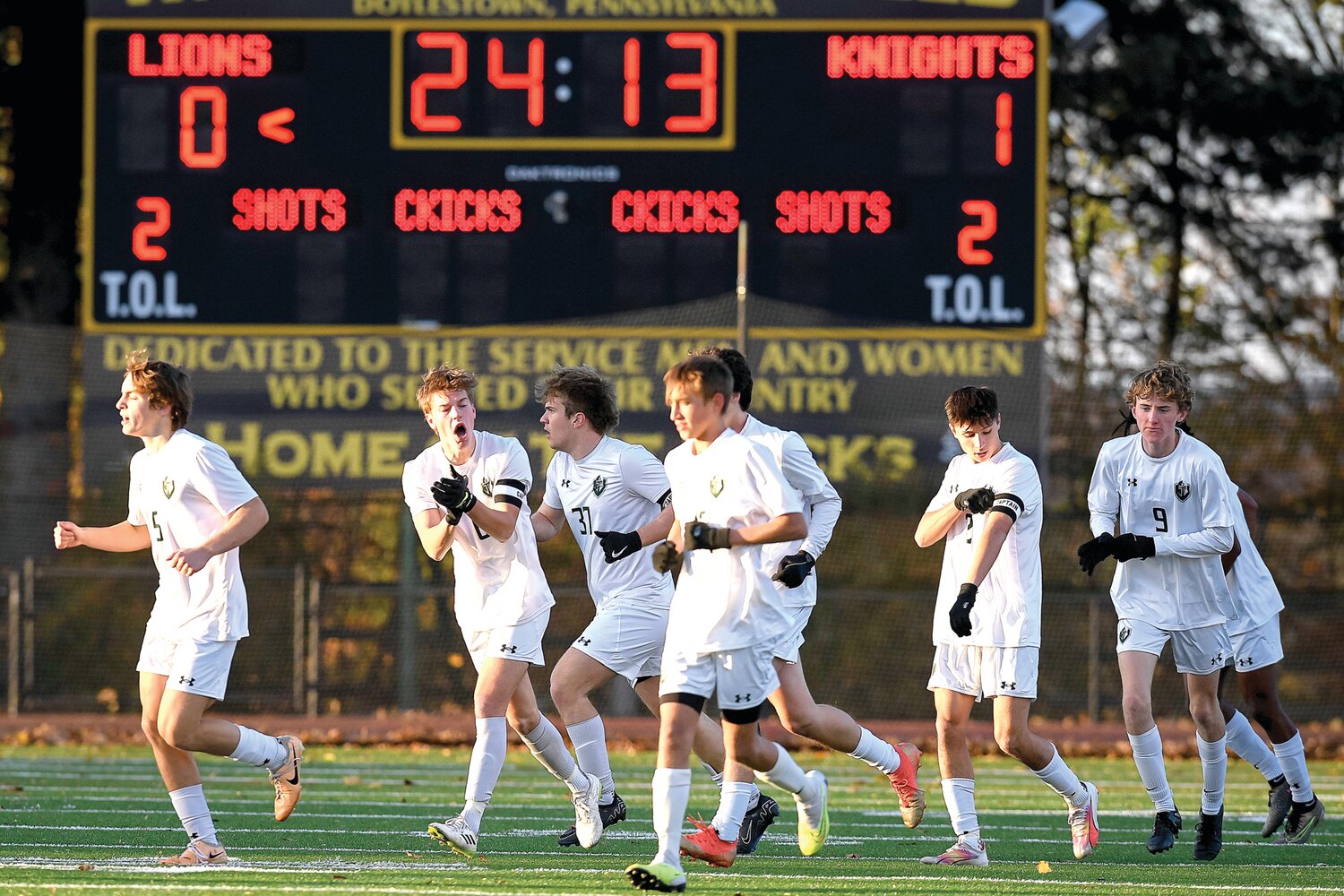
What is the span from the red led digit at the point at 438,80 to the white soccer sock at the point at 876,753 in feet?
29.5

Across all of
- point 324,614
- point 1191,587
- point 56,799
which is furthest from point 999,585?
point 324,614

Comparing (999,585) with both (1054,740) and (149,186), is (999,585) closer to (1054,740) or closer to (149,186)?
(1054,740)

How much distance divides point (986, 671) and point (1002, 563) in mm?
425

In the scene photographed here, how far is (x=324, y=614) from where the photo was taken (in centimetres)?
1656

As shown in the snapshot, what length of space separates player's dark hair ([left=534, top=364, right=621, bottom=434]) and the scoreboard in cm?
784

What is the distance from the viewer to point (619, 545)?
7.78 metres

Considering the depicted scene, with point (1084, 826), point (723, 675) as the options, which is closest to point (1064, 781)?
point (1084, 826)

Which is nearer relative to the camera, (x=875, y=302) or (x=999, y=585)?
(x=999, y=585)

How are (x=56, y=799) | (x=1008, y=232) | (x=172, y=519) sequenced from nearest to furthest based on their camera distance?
(x=172, y=519)
(x=56, y=799)
(x=1008, y=232)

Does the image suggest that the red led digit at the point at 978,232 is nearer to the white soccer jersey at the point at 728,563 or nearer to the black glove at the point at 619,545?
the black glove at the point at 619,545

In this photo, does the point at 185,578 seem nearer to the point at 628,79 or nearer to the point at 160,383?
the point at 160,383

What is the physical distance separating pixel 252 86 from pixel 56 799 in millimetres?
7383

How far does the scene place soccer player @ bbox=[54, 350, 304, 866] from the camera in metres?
7.47

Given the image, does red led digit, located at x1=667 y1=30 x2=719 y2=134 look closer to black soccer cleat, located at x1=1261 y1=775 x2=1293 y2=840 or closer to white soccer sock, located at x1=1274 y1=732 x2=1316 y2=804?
white soccer sock, located at x1=1274 y1=732 x2=1316 y2=804
